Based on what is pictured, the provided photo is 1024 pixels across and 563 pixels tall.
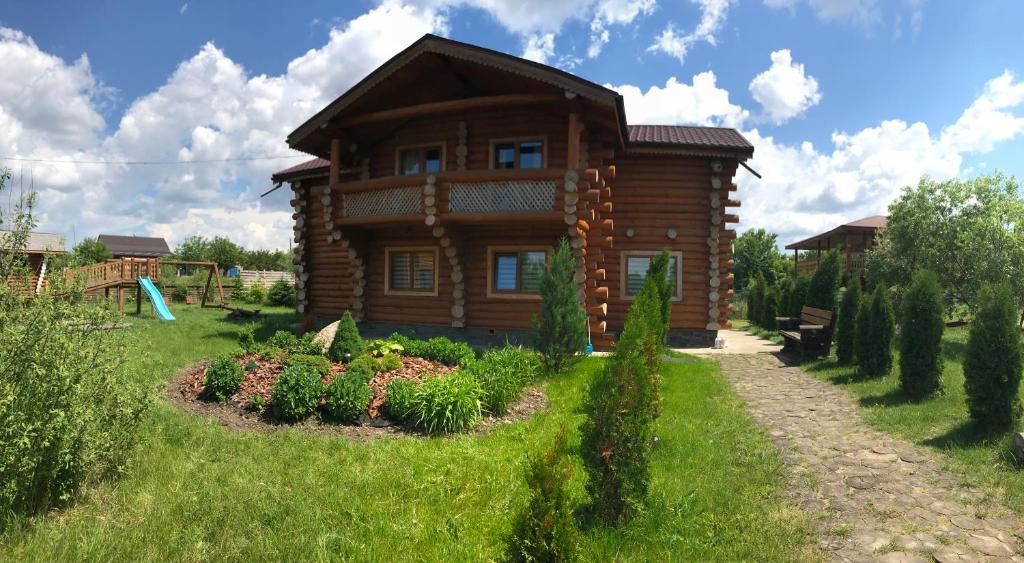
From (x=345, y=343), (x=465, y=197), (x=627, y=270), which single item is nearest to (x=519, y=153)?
(x=465, y=197)

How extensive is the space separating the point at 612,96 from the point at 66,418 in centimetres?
1041

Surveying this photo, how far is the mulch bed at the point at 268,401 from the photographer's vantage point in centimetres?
634

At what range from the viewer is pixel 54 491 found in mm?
4180

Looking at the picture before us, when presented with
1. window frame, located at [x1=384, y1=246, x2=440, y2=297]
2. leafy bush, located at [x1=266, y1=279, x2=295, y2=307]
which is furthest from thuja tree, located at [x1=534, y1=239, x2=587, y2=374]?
leafy bush, located at [x1=266, y1=279, x2=295, y2=307]

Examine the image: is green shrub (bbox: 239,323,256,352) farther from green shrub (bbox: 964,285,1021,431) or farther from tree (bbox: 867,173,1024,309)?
tree (bbox: 867,173,1024,309)

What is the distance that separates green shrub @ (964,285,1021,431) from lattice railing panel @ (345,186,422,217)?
10.4 meters

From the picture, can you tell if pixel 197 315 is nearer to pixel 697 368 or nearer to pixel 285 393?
pixel 285 393

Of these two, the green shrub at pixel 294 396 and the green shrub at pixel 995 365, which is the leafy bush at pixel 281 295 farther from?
the green shrub at pixel 995 365

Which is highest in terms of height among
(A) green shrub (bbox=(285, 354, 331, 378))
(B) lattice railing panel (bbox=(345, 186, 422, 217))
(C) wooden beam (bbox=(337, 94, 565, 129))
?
(C) wooden beam (bbox=(337, 94, 565, 129))

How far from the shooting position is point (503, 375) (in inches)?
296

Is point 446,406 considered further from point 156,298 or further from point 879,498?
point 156,298

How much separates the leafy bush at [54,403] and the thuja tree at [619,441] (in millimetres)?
4081

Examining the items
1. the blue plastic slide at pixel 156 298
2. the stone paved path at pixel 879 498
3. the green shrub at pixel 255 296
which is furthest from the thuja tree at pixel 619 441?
the green shrub at pixel 255 296

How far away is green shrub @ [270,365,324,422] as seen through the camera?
644cm
